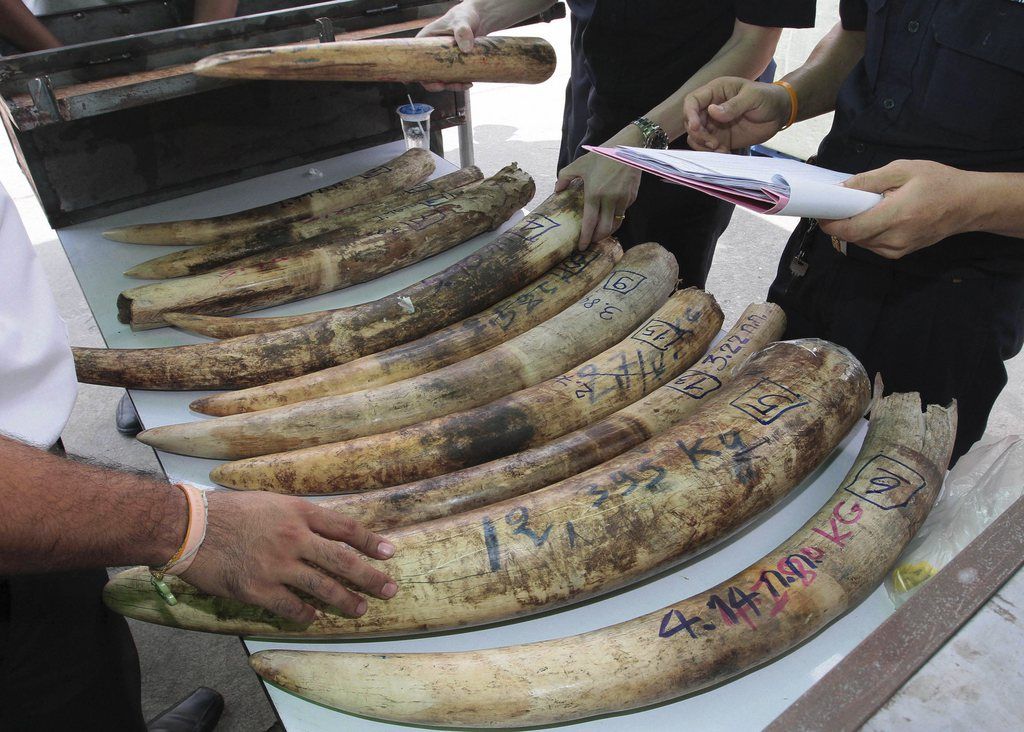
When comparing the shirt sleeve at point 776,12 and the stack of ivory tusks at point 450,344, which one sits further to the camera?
the shirt sleeve at point 776,12

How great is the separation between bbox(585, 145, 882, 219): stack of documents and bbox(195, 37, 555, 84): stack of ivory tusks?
2.95 ft

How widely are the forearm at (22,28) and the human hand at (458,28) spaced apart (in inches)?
60.3

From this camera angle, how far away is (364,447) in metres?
1.42

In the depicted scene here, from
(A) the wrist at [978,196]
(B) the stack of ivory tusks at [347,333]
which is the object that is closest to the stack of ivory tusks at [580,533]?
(A) the wrist at [978,196]

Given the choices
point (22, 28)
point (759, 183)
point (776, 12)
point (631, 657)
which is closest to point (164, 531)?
point (631, 657)

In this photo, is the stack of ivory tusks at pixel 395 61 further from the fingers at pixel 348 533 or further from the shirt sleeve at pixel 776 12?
the fingers at pixel 348 533

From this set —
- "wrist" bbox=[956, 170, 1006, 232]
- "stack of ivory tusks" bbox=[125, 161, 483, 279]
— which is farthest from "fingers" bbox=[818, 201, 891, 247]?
"stack of ivory tusks" bbox=[125, 161, 483, 279]

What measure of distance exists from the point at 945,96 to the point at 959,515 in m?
0.85

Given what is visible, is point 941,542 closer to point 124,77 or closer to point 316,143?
point 124,77

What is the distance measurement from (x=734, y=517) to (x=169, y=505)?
917 mm

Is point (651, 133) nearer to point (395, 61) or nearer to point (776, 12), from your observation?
point (776, 12)

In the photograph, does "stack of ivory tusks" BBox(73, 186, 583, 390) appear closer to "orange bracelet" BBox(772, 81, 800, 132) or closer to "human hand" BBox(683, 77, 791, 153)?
"human hand" BBox(683, 77, 791, 153)

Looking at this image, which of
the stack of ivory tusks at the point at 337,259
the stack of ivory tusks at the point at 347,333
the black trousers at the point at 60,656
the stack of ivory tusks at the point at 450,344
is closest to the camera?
the black trousers at the point at 60,656

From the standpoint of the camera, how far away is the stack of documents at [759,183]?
44.7 inches
